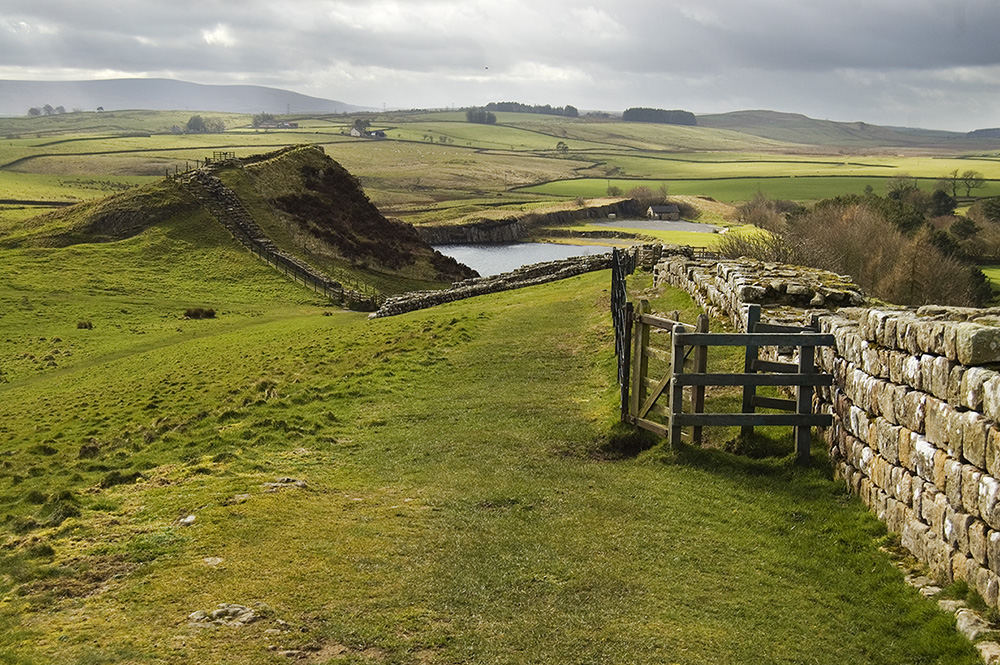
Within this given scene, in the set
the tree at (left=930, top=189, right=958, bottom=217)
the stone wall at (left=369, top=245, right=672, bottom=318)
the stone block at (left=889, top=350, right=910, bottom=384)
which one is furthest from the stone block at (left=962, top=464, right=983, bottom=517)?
the tree at (left=930, top=189, right=958, bottom=217)

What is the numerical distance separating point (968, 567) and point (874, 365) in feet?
13.9

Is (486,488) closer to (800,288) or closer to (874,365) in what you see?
(874,365)

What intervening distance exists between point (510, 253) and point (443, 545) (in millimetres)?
119433

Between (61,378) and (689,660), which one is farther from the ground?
(689,660)

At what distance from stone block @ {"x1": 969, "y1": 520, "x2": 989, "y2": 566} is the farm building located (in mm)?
174495

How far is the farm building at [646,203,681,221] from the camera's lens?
7215 inches

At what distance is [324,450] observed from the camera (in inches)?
803

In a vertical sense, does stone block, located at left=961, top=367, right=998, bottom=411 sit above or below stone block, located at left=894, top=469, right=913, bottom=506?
above

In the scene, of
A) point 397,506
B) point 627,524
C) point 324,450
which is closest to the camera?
point 627,524

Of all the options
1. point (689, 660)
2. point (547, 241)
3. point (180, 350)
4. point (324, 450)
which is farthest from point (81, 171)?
point (689, 660)

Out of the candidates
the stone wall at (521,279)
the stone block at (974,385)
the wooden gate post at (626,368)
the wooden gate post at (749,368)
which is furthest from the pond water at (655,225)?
the stone block at (974,385)

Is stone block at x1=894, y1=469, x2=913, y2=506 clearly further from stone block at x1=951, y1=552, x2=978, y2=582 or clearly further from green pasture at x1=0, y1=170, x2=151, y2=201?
green pasture at x1=0, y1=170, x2=151, y2=201

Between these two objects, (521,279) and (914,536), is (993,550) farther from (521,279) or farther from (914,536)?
(521,279)

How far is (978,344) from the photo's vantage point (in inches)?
450
